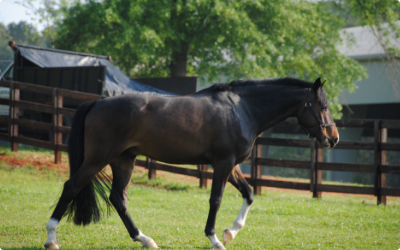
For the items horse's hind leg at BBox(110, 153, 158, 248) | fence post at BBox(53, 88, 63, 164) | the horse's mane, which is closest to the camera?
horse's hind leg at BBox(110, 153, 158, 248)

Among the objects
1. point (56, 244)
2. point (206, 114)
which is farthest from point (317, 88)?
point (56, 244)

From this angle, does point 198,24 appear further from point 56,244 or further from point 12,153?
point 56,244

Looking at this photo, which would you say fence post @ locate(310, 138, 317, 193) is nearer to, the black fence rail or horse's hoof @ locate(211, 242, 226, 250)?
the black fence rail

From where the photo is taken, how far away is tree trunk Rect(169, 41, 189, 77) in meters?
16.5

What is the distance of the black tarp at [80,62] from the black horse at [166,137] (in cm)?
710

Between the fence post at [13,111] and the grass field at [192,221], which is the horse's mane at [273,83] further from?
the fence post at [13,111]

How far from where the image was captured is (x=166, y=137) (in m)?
4.18

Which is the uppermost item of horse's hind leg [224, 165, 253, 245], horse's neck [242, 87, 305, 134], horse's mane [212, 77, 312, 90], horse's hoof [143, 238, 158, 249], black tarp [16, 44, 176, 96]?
black tarp [16, 44, 176, 96]

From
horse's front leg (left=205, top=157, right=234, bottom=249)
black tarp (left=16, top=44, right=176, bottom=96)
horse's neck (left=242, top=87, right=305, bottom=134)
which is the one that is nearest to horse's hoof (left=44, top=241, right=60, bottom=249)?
horse's front leg (left=205, top=157, right=234, bottom=249)

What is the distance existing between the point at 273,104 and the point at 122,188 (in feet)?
6.73

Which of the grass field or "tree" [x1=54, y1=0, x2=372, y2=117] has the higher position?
"tree" [x1=54, y1=0, x2=372, y2=117]

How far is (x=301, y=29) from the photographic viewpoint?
15.9 metres

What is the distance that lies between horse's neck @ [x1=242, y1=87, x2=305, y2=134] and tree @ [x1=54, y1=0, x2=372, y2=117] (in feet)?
32.4

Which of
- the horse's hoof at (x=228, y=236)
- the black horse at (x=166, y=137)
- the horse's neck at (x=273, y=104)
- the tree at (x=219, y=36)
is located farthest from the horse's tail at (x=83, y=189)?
the tree at (x=219, y=36)
